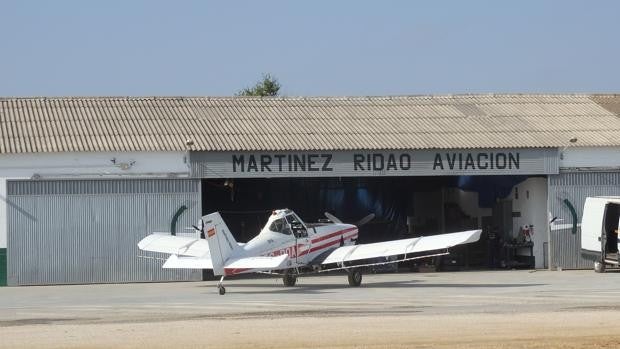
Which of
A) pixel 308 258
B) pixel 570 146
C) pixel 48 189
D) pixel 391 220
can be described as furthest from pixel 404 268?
pixel 48 189

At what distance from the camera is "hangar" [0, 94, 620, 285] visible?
34.5 m

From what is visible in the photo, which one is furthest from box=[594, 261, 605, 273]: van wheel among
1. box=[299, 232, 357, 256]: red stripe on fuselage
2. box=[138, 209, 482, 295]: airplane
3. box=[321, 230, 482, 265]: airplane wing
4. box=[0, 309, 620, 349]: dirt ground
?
box=[0, 309, 620, 349]: dirt ground

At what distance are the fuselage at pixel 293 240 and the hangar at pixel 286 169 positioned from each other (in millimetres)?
5337

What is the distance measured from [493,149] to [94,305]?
55.1 feet

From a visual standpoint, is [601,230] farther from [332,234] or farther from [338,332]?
[338,332]

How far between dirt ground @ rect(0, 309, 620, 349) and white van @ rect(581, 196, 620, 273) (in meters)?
14.1

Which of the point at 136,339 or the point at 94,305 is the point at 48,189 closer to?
the point at 94,305

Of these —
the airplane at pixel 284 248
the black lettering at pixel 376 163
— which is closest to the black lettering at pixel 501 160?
the black lettering at pixel 376 163

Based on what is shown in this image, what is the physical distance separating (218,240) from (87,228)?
8771mm

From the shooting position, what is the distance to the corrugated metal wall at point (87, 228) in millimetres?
34250

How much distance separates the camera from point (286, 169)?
36.1 metres

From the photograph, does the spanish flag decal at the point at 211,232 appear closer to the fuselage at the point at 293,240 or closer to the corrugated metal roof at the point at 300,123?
the fuselage at the point at 293,240

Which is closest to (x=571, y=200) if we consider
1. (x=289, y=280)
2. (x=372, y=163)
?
(x=372, y=163)

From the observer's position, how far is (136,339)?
17000 mm
